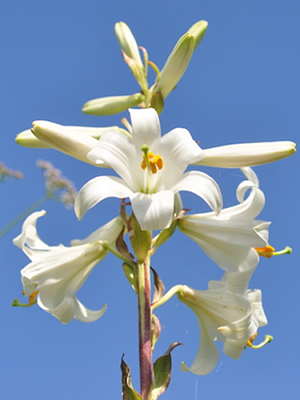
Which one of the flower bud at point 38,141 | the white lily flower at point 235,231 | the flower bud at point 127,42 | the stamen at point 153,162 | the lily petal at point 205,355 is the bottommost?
the lily petal at point 205,355

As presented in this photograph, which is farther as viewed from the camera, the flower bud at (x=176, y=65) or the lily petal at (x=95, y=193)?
the flower bud at (x=176, y=65)

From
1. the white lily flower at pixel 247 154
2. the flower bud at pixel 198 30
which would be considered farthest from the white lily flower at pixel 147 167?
the flower bud at pixel 198 30

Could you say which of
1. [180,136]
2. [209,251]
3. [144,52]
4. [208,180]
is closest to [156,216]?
[208,180]

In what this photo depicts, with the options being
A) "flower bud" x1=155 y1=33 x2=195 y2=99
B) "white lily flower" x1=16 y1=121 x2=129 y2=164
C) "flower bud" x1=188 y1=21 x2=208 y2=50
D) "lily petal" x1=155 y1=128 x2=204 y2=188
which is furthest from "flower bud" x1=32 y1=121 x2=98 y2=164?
"flower bud" x1=188 y1=21 x2=208 y2=50

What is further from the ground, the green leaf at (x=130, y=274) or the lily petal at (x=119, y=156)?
the lily petal at (x=119, y=156)

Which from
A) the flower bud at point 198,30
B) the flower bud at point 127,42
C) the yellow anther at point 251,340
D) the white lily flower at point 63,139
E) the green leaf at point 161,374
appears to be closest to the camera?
the green leaf at point 161,374

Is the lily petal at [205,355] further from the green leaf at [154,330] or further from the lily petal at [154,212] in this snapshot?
the lily petal at [154,212]

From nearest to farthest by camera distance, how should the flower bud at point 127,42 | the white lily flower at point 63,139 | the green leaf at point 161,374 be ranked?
the green leaf at point 161,374, the white lily flower at point 63,139, the flower bud at point 127,42
